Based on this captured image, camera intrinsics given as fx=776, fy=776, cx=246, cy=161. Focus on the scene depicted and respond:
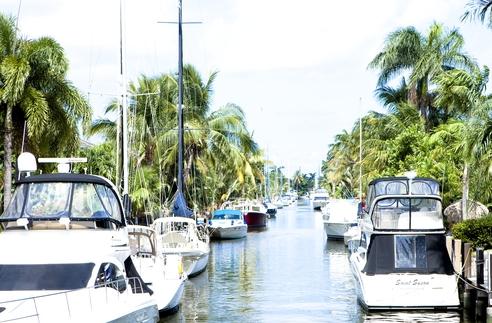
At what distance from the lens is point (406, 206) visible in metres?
22.6

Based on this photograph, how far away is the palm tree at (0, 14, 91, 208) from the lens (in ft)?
87.8

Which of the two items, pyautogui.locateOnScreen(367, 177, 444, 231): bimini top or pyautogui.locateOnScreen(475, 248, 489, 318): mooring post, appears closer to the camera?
pyautogui.locateOnScreen(475, 248, 489, 318): mooring post

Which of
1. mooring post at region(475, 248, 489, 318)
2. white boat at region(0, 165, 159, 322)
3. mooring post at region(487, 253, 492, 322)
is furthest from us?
mooring post at region(475, 248, 489, 318)

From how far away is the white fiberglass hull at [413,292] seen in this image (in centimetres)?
1981

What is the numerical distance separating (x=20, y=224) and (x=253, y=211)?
171ft

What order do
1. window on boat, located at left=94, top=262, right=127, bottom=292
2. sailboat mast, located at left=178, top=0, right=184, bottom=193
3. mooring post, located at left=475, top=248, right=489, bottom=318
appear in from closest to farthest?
window on boat, located at left=94, top=262, right=127, bottom=292 < mooring post, located at left=475, top=248, right=489, bottom=318 < sailboat mast, located at left=178, top=0, right=184, bottom=193

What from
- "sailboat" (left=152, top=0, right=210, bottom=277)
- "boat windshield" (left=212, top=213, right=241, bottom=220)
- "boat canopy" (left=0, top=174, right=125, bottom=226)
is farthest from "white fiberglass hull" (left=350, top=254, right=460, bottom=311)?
"boat windshield" (left=212, top=213, right=241, bottom=220)

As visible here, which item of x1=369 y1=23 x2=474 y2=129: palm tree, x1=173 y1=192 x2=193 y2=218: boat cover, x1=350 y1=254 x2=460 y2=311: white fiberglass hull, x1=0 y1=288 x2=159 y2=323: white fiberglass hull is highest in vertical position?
x1=369 y1=23 x2=474 y2=129: palm tree

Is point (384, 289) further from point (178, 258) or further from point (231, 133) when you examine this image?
point (231, 133)

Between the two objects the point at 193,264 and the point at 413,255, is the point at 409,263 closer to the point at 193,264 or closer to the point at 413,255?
the point at 413,255

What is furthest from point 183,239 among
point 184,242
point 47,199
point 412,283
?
point 47,199

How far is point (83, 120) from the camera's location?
29.6m

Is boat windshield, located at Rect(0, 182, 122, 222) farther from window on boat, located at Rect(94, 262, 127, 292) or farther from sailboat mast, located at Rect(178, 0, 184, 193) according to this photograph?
sailboat mast, located at Rect(178, 0, 184, 193)

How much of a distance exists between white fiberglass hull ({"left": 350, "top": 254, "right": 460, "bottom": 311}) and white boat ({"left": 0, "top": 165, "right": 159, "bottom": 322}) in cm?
665
